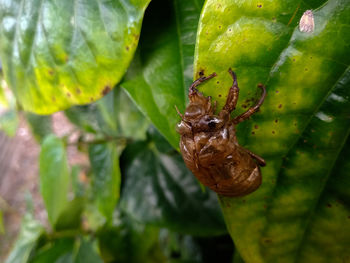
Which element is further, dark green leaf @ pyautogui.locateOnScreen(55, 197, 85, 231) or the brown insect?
dark green leaf @ pyautogui.locateOnScreen(55, 197, 85, 231)

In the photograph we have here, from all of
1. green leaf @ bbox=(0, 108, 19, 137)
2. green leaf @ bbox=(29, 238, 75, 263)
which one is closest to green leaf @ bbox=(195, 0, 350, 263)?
green leaf @ bbox=(29, 238, 75, 263)

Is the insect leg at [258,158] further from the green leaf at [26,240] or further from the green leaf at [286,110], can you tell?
the green leaf at [26,240]

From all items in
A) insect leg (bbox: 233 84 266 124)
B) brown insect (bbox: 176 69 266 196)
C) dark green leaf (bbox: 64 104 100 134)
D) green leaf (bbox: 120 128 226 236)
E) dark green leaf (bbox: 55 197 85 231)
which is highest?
insect leg (bbox: 233 84 266 124)

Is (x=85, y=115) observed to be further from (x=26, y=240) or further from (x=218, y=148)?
(x=218, y=148)

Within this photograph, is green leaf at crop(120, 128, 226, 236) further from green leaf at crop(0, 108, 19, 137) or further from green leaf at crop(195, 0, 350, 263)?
green leaf at crop(0, 108, 19, 137)

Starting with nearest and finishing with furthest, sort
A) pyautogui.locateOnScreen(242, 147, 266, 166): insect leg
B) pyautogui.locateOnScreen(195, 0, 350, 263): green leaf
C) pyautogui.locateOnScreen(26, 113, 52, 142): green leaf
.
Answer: pyautogui.locateOnScreen(195, 0, 350, 263): green leaf → pyautogui.locateOnScreen(242, 147, 266, 166): insect leg → pyautogui.locateOnScreen(26, 113, 52, 142): green leaf

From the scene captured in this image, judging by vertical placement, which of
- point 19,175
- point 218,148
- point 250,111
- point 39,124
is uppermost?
point 250,111

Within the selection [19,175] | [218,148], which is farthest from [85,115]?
[19,175]

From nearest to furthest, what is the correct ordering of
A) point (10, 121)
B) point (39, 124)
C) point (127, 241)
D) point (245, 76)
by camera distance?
point (245, 76) → point (127, 241) → point (39, 124) → point (10, 121)
